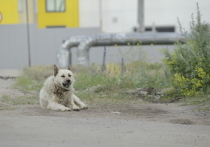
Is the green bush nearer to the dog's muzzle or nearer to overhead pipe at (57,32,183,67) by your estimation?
the dog's muzzle

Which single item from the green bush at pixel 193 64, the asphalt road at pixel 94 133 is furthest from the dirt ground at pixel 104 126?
the green bush at pixel 193 64

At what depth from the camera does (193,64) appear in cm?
1235

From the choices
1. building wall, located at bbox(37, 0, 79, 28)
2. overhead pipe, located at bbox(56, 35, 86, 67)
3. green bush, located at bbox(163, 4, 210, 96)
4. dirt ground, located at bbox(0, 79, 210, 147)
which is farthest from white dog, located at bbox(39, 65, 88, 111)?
building wall, located at bbox(37, 0, 79, 28)

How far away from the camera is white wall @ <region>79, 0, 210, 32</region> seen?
33.6 metres

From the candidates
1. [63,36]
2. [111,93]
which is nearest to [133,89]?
[111,93]

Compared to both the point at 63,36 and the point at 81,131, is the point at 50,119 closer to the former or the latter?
the point at 81,131

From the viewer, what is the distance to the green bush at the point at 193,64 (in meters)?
12.0

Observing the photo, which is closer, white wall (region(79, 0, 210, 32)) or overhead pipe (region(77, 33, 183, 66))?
overhead pipe (region(77, 33, 183, 66))

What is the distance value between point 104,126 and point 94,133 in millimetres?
547

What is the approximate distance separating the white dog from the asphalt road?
1179 millimetres

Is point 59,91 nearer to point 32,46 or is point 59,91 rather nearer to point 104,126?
point 104,126

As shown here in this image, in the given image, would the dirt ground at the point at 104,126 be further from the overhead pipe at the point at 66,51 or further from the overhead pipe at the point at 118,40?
the overhead pipe at the point at 66,51

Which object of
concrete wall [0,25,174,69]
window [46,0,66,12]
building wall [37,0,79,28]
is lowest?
concrete wall [0,25,174,69]

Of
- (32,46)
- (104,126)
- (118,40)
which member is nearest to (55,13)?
(32,46)
